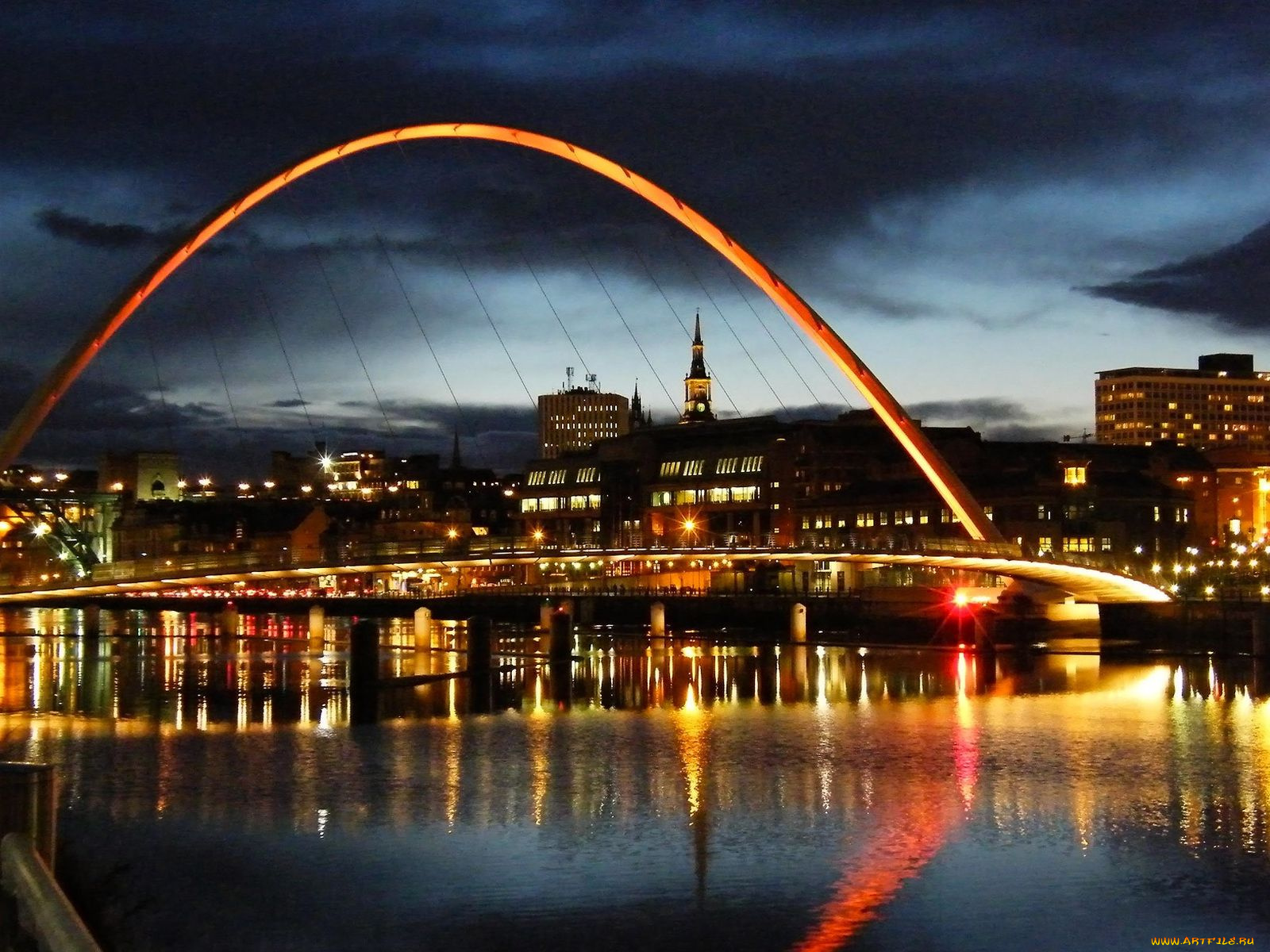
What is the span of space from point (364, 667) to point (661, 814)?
2004cm

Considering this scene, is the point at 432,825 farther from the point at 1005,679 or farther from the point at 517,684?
the point at 1005,679

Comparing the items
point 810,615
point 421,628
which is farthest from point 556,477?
point 421,628

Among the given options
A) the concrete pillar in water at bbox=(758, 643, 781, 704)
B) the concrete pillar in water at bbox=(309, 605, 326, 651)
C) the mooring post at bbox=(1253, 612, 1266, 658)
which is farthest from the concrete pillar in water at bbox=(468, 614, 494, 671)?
the mooring post at bbox=(1253, 612, 1266, 658)

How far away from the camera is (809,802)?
26.2m

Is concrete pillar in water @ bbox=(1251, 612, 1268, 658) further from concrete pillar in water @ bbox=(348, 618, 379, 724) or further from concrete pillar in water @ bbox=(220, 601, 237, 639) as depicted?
concrete pillar in water @ bbox=(220, 601, 237, 639)

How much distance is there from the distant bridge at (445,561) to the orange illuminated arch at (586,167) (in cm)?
377

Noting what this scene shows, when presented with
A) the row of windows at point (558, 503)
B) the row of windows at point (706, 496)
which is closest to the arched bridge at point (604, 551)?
the row of windows at point (706, 496)

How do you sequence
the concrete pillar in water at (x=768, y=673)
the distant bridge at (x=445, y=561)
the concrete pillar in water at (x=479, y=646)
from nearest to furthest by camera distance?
the concrete pillar in water at (x=768, y=673) < the concrete pillar in water at (x=479, y=646) < the distant bridge at (x=445, y=561)

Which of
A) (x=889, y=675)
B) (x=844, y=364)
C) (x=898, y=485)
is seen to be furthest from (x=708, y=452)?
(x=889, y=675)

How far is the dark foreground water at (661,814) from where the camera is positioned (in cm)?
1859

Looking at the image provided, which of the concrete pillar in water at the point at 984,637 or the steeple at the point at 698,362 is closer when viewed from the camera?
the concrete pillar in water at the point at 984,637

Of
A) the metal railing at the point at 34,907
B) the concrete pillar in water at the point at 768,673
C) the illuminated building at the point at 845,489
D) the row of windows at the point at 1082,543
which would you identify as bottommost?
the concrete pillar in water at the point at 768,673

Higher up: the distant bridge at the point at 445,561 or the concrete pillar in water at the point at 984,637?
the distant bridge at the point at 445,561

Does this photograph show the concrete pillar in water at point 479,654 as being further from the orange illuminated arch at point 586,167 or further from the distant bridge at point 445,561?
the orange illuminated arch at point 586,167
